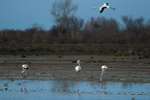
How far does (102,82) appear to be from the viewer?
1833 centimetres

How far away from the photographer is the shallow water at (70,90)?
14172 mm

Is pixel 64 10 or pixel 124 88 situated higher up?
pixel 64 10

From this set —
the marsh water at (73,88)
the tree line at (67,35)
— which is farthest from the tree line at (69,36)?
the marsh water at (73,88)

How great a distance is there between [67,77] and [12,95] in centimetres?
599

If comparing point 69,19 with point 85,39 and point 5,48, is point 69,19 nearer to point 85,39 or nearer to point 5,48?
point 85,39

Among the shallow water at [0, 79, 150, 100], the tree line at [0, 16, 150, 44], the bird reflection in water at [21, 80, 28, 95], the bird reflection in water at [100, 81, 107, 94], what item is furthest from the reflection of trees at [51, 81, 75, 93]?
the tree line at [0, 16, 150, 44]

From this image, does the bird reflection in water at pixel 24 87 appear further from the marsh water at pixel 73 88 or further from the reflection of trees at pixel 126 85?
the reflection of trees at pixel 126 85

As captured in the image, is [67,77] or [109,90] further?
[67,77]

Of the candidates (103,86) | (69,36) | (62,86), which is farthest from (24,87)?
(69,36)

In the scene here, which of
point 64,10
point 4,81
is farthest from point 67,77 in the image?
point 64,10

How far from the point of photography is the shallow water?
14172mm

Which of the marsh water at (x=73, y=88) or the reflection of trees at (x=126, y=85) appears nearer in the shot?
the marsh water at (x=73, y=88)

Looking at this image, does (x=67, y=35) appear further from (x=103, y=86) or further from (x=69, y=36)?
(x=103, y=86)

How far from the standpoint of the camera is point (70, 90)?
51.9 feet
